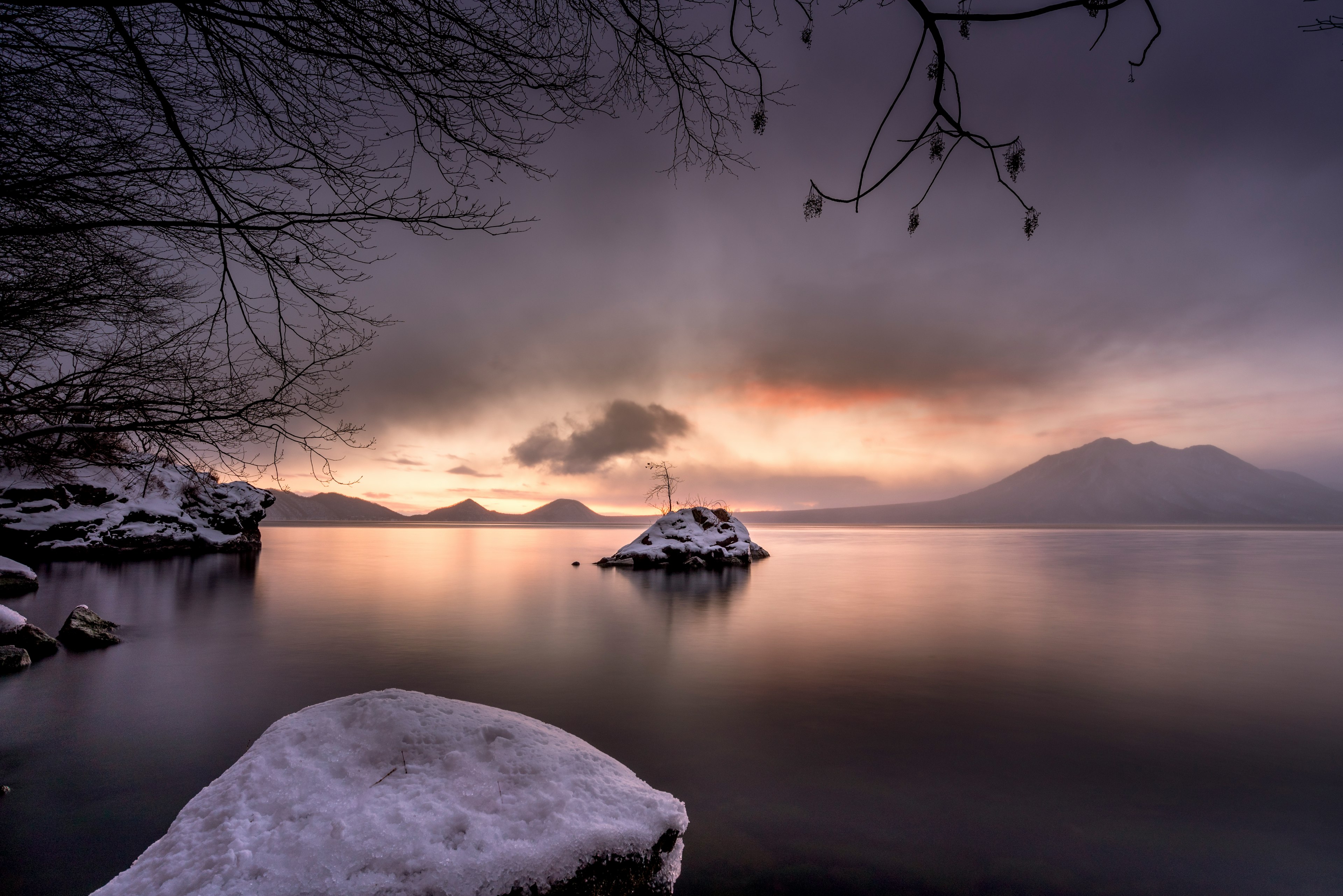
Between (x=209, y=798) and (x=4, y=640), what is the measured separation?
1168cm

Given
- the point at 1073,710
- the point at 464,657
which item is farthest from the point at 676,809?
the point at 464,657

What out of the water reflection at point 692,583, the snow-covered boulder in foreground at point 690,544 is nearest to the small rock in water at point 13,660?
the water reflection at point 692,583

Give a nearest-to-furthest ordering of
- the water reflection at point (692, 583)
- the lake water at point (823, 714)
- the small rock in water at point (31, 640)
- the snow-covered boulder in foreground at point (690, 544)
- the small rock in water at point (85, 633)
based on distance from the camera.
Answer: the lake water at point (823, 714), the small rock in water at point (31, 640), the small rock in water at point (85, 633), the water reflection at point (692, 583), the snow-covered boulder in foreground at point (690, 544)

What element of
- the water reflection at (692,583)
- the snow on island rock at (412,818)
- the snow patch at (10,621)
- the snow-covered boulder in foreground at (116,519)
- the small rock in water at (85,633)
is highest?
the snow-covered boulder in foreground at (116,519)

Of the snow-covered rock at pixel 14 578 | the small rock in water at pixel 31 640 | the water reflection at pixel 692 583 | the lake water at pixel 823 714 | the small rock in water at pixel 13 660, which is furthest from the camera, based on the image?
the water reflection at pixel 692 583

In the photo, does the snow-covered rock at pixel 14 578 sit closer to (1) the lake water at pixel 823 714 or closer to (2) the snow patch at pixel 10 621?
(1) the lake water at pixel 823 714

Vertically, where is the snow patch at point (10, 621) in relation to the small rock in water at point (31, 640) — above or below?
above

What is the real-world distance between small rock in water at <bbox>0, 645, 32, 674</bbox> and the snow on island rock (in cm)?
1022

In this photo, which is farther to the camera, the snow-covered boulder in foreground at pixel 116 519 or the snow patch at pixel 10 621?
the snow-covered boulder in foreground at pixel 116 519

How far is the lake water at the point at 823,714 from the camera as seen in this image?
4555mm

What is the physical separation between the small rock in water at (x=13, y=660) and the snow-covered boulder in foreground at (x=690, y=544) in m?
21.3

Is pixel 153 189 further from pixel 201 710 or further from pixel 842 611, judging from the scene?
pixel 842 611

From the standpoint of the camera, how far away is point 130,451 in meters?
4.13

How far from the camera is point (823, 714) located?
26.6 feet
